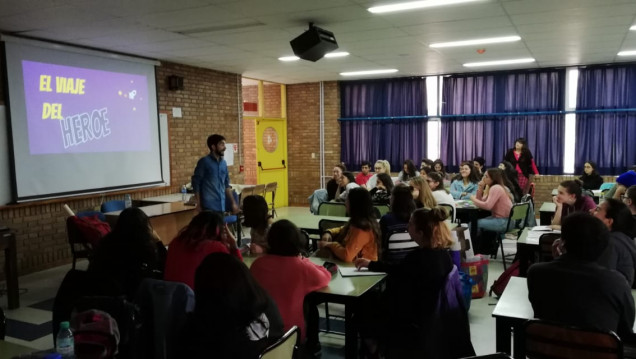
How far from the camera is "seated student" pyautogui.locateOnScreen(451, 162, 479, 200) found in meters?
7.34

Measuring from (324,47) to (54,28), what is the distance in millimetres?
3089

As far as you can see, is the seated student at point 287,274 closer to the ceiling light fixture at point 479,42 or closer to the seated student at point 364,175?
the ceiling light fixture at point 479,42

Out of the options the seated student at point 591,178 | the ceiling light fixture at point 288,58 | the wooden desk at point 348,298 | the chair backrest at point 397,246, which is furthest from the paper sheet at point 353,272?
the seated student at point 591,178

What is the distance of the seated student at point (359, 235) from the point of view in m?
3.56

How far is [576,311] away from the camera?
2277 millimetres

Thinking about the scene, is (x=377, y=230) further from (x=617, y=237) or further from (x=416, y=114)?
(x=416, y=114)

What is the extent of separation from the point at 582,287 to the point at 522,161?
23.4 feet

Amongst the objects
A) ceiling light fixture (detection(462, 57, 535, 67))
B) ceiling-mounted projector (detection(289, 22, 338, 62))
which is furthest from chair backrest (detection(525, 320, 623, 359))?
ceiling light fixture (detection(462, 57, 535, 67))

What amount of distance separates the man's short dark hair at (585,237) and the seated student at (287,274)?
1.27 m

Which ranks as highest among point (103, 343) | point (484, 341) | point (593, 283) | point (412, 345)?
point (593, 283)

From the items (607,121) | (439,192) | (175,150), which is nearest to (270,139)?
(175,150)

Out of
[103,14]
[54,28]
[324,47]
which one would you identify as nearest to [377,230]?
[324,47]

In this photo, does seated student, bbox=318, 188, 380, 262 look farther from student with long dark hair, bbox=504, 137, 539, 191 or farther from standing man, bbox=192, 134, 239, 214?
student with long dark hair, bbox=504, 137, 539, 191

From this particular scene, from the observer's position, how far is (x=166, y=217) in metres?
6.27
